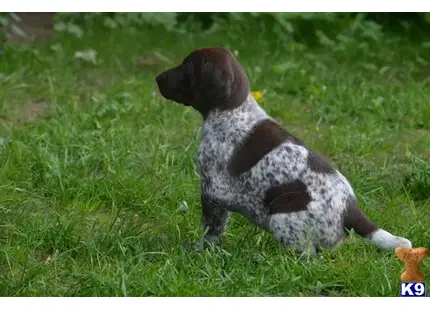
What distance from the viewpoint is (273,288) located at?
5121mm

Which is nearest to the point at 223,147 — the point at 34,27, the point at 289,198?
the point at 289,198

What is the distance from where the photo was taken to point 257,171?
17.9 ft

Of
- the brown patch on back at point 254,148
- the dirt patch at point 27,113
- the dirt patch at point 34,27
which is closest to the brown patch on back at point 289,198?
the brown patch on back at point 254,148

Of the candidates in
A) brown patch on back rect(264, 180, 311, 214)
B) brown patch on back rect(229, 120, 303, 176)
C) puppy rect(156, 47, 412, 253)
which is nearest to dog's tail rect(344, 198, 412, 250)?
puppy rect(156, 47, 412, 253)

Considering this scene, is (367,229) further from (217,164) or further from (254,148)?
(217,164)

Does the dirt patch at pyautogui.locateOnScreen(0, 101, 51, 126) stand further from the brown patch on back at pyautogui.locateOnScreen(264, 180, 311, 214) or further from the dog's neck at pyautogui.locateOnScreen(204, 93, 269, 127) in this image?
the brown patch on back at pyautogui.locateOnScreen(264, 180, 311, 214)

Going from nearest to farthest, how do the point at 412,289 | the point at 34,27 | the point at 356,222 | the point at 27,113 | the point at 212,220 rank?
the point at 412,289, the point at 356,222, the point at 212,220, the point at 27,113, the point at 34,27

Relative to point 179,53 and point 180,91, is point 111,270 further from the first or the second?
point 179,53

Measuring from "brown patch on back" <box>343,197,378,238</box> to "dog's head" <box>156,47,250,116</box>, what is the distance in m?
0.83

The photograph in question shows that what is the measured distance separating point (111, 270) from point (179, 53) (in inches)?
176

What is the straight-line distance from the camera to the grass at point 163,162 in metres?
5.23

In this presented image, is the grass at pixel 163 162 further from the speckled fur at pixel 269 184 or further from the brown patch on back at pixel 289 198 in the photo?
the brown patch on back at pixel 289 198

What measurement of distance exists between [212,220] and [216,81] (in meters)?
0.78

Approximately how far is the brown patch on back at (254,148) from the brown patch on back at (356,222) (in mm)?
465
